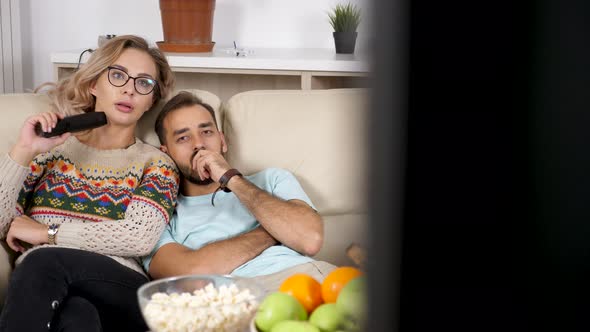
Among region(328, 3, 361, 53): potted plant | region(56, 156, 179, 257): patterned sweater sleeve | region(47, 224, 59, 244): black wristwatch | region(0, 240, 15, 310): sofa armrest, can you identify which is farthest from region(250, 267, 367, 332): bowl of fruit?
region(328, 3, 361, 53): potted plant

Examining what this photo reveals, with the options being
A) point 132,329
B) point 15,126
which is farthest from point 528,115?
point 15,126

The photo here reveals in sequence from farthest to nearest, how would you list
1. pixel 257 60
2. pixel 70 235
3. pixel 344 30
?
1. pixel 344 30
2. pixel 257 60
3. pixel 70 235

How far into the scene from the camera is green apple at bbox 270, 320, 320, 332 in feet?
3.00

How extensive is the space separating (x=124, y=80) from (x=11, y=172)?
1.30ft

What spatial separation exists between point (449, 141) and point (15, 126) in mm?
2014

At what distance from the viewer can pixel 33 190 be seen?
6.30ft

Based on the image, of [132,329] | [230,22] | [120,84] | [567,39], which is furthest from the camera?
[230,22]

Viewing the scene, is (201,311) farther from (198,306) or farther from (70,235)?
(70,235)

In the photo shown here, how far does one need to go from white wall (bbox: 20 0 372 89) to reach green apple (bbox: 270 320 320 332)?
2.53 meters

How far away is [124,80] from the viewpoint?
6.53 feet

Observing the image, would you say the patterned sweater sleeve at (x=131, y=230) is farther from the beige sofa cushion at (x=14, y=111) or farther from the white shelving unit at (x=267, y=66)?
the white shelving unit at (x=267, y=66)

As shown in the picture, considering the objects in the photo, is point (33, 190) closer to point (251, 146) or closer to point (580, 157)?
point (251, 146)

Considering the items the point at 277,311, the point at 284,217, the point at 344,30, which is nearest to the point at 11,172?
the point at 284,217

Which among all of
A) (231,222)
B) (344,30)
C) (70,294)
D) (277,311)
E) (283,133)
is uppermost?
(344,30)
